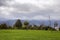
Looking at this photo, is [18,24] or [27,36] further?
[18,24]

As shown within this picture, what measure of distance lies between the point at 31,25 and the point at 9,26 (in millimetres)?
13036

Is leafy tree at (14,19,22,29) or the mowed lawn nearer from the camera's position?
the mowed lawn

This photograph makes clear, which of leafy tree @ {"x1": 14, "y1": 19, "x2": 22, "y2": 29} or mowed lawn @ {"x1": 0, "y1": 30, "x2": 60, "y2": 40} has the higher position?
leafy tree @ {"x1": 14, "y1": 19, "x2": 22, "y2": 29}

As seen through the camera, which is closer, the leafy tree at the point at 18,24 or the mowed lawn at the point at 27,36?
the mowed lawn at the point at 27,36

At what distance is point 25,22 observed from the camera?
71500mm

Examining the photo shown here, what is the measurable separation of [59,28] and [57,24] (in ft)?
5.95

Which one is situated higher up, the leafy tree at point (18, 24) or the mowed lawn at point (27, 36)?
the leafy tree at point (18, 24)

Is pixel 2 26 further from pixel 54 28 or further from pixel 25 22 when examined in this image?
pixel 54 28

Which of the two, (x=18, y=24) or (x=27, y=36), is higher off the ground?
(x=18, y=24)

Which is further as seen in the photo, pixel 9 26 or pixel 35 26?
pixel 35 26

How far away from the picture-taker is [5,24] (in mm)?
63969

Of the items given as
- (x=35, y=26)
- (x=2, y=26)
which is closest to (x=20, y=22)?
(x=35, y=26)

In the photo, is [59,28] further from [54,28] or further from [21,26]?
[21,26]

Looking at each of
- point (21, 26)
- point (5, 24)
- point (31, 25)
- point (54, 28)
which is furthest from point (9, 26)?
point (54, 28)
